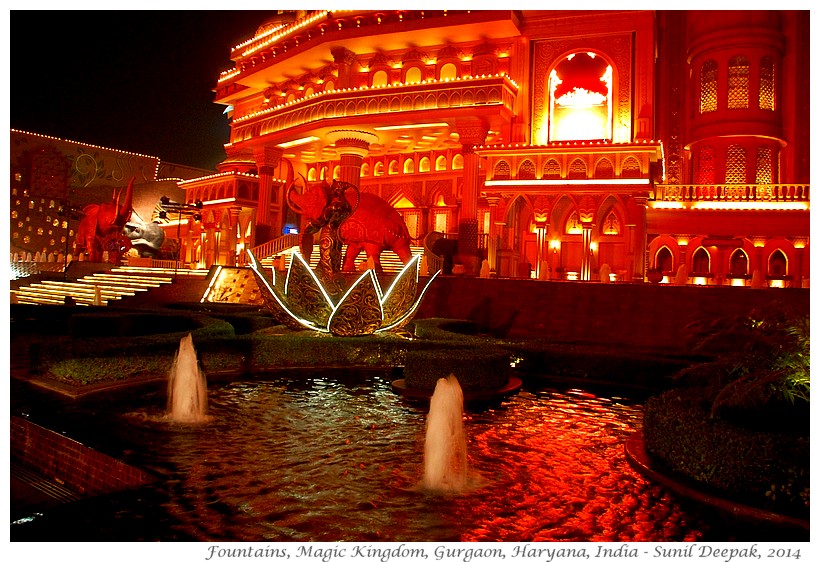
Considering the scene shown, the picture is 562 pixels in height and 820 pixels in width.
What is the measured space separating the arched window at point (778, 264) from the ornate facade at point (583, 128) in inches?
2.2

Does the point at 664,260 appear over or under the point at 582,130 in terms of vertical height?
under

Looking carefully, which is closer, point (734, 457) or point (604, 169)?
point (734, 457)

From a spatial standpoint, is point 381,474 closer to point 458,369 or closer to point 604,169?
point 458,369

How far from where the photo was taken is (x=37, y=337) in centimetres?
1552

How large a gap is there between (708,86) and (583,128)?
5.55 meters

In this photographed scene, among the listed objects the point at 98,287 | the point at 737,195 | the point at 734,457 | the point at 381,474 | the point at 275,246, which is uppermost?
the point at 737,195

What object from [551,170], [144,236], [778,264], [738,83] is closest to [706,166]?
[738,83]

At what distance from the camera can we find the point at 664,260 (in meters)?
27.2

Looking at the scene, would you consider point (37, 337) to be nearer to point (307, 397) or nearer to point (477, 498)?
point (307, 397)

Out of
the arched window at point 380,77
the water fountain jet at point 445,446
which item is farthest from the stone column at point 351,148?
the water fountain jet at point 445,446

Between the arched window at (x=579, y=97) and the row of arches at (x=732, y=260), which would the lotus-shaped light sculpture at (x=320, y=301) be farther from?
the arched window at (x=579, y=97)

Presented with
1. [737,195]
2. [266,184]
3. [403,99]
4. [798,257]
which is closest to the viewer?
[798,257]

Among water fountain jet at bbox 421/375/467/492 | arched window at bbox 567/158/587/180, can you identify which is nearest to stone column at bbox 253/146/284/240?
arched window at bbox 567/158/587/180
